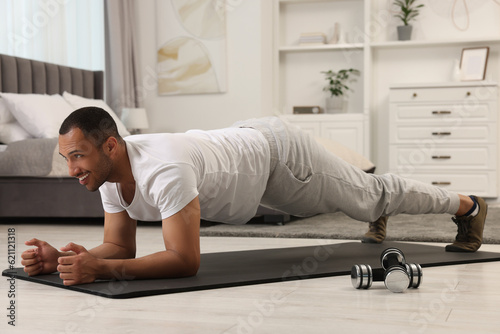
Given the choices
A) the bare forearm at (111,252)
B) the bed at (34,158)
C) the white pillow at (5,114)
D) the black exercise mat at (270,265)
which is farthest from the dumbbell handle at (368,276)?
the white pillow at (5,114)

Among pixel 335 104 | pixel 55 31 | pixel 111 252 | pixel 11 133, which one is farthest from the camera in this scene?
pixel 335 104

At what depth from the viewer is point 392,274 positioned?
2033mm

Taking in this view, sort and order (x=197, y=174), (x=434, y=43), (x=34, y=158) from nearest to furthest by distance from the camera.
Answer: (x=197, y=174), (x=34, y=158), (x=434, y=43)

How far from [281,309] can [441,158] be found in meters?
4.55

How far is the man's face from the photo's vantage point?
2.00m

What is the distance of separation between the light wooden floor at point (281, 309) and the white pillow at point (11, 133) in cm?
253

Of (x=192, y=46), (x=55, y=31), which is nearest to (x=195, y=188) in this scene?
(x=55, y=31)

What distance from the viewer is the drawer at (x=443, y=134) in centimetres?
595

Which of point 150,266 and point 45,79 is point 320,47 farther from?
point 150,266

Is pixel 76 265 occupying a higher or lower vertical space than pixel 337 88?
lower

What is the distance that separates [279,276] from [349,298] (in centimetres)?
37

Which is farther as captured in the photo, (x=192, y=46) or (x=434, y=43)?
(x=192, y=46)

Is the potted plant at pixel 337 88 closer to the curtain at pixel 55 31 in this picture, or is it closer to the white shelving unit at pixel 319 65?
the white shelving unit at pixel 319 65

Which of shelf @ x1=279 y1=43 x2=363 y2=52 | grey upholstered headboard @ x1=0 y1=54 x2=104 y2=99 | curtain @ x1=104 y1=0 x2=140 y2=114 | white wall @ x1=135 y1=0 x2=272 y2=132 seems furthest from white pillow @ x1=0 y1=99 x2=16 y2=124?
shelf @ x1=279 y1=43 x2=363 y2=52
